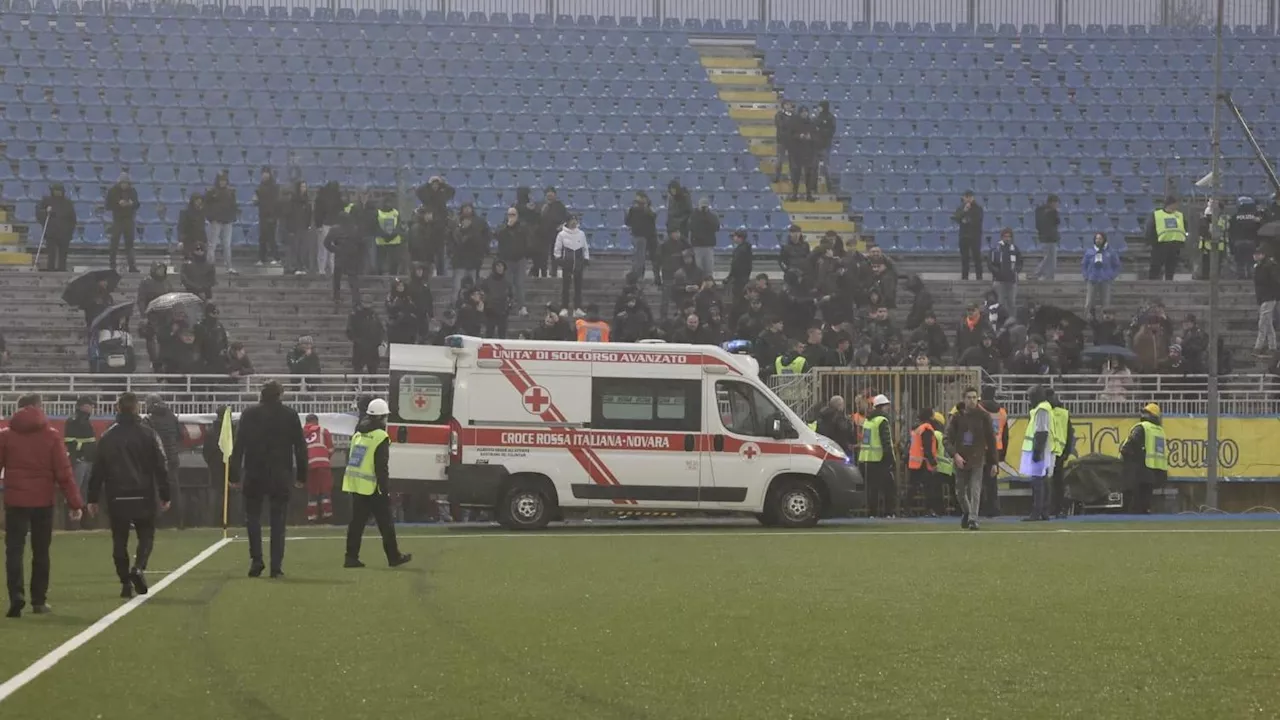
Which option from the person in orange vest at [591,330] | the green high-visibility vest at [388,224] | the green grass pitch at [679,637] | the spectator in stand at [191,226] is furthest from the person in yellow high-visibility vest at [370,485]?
the green high-visibility vest at [388,224]

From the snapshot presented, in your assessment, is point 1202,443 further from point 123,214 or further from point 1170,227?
point 123,214

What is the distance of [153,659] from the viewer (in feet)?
38.0

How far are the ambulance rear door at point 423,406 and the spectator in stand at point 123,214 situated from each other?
10928 mm

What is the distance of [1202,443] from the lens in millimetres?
31172

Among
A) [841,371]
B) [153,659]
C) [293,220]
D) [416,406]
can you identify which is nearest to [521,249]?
[293,220]

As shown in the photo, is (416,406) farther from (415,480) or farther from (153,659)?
(153,659)

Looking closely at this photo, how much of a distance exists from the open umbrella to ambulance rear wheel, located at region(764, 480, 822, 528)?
12005mm

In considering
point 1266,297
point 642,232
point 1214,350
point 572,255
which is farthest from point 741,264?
point 1266,297

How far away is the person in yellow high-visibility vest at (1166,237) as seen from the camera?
37.7 meters

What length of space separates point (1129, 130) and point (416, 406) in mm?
23495

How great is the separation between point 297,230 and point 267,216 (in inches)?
22.8

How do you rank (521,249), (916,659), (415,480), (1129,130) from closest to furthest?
(916,659), (415,480), (521,249), (1129,130)

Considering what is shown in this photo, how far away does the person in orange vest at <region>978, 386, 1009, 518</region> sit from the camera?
1093 inches

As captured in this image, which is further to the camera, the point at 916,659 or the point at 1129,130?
the point at 1129,130
